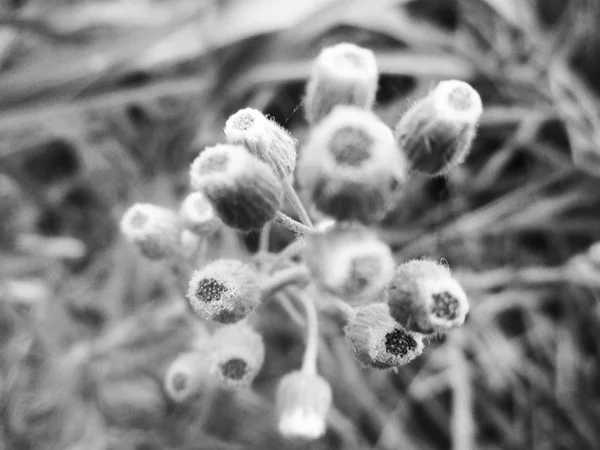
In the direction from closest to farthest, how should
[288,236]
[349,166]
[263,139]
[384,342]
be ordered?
[349,166], [384,342], [263,139], [288,236]

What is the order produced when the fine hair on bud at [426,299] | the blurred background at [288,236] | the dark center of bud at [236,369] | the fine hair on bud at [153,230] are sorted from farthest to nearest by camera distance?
the blurred background at [288,236] < the fine hair on bud at [153,230] < the dark center of bud at [236,369] < the fine hair on bud at [426,299]

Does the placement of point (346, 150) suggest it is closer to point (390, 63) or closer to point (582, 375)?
point (390, 63)

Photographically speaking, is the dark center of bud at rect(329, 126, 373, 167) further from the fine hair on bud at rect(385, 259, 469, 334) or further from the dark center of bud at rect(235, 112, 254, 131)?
the dark center of bud at rect(235, 112, 254, 131)

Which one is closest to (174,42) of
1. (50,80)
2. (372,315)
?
(50,80)

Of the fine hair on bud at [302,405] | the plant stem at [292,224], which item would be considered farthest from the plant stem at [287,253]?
the fine hair on bud at [302,405]

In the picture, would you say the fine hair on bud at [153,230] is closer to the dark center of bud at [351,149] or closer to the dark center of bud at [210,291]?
the dark center of bud at [210,291]

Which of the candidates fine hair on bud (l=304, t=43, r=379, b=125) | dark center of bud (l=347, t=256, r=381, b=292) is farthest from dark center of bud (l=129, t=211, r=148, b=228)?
A: dark center of bud (l=347, t=256, r=381, b=292)

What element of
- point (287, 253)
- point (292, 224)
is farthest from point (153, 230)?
point (292, 224)

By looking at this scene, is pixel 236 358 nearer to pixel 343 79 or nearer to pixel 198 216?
pixel 198 216
